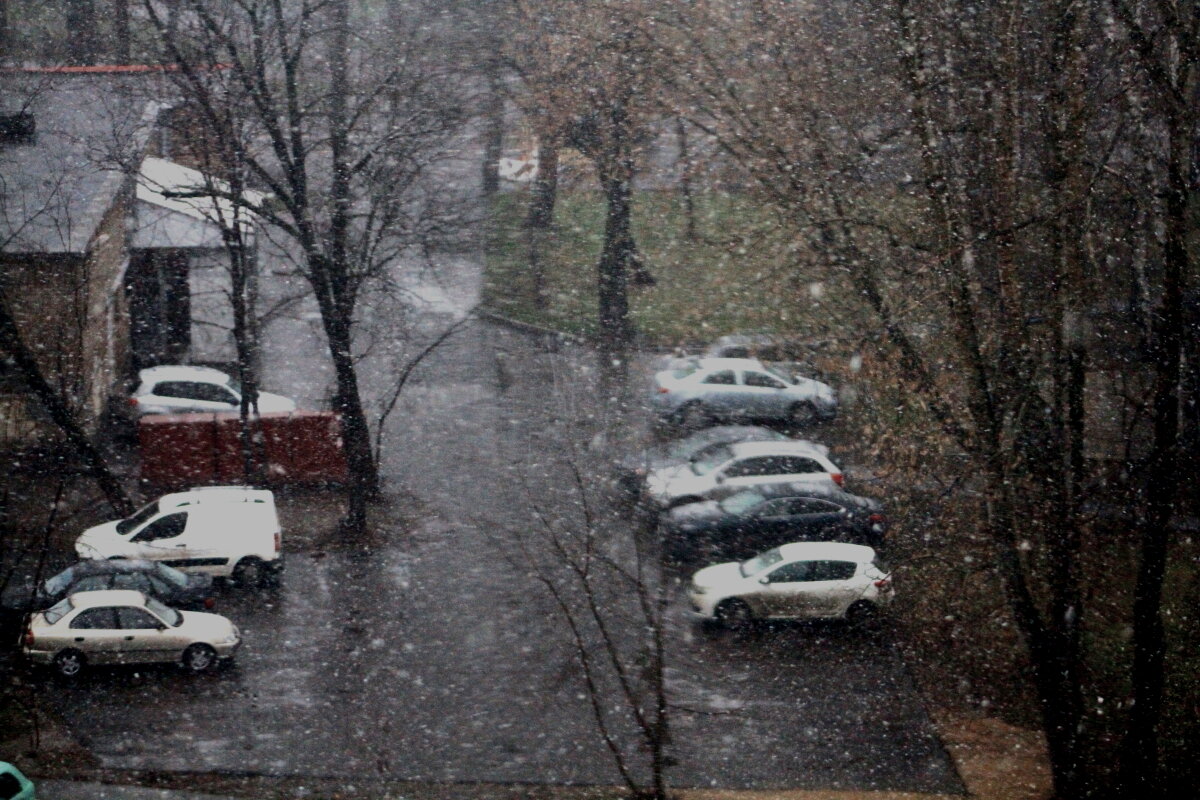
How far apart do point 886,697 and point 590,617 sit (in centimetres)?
304

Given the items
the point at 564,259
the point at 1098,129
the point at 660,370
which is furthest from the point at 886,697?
the point at 564,259

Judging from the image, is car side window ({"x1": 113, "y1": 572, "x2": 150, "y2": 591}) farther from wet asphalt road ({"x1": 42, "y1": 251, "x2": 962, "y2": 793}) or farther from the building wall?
the building wall

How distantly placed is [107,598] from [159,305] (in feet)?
28.5

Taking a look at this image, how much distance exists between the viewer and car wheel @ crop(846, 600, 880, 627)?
11945 mm

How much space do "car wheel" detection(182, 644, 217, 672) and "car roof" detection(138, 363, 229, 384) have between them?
621 cm

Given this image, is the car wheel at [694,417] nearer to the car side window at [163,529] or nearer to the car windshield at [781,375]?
the car windshield at [781,375]

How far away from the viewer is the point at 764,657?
11.2m

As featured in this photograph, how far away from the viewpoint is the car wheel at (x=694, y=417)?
50.9 feet

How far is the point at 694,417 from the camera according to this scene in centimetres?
1563

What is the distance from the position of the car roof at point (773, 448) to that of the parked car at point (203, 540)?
5.48 m

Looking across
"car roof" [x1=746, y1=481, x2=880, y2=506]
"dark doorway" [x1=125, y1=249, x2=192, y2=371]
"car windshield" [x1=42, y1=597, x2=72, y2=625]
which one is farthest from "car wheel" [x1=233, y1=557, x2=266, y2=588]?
"dark doorway" [x1=125, y1=249, x2=192, y2=371]

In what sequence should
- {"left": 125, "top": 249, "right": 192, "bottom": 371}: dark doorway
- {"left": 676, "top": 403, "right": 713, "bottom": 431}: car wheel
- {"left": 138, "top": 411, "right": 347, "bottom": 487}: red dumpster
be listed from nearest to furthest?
{"left": 138, "top": 411, "right": 347, "bottom": 487}: red dumpster < {"left": 676, "top": 403, "right": 713, "bottom": 431}: car wheel < {"left": 125, "top": 249, "right": 192, "bottom": 371}: dark doorway

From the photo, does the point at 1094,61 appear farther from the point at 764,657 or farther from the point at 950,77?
the point at 764,657

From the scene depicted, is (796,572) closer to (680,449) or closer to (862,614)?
(862,614)
